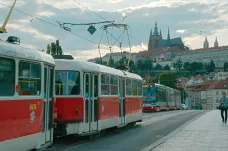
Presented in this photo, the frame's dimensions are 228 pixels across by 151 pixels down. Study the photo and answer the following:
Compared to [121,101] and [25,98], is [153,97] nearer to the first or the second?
[121,101]

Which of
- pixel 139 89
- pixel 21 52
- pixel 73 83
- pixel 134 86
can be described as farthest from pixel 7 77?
pixel 139 89

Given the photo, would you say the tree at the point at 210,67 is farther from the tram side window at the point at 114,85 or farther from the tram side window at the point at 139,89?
the tram side window at the point at 114,85

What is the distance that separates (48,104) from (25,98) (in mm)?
1859

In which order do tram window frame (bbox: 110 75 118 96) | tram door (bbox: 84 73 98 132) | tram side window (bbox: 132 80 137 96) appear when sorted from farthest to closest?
tram side window (bbox: 132 80 137 96)
tram window frame (bbox: 110 75 118 96)
tram door (bbox: 84 73 98 132)

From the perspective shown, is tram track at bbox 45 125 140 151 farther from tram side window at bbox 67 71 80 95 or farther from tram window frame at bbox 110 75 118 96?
tram window frame at bbox 110 75 118 96

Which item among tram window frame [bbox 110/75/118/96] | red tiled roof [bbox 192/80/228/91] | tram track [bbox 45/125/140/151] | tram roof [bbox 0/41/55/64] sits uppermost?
red tiled roof [bbox 192/80/228/91]

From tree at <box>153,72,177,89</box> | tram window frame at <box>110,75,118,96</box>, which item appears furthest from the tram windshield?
tree at <box>153,72,177,89</box>

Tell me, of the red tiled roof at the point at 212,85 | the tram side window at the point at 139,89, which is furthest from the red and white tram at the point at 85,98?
the red tiled roof at the point at 212,85

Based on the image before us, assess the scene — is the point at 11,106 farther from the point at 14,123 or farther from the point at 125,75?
the point at 125,75

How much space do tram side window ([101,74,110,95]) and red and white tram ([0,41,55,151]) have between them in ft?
15.7

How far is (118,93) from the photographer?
59.8 ft

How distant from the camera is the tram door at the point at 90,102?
14164mm

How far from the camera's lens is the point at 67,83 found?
13.8m

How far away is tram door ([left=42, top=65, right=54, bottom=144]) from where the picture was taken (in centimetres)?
1050
